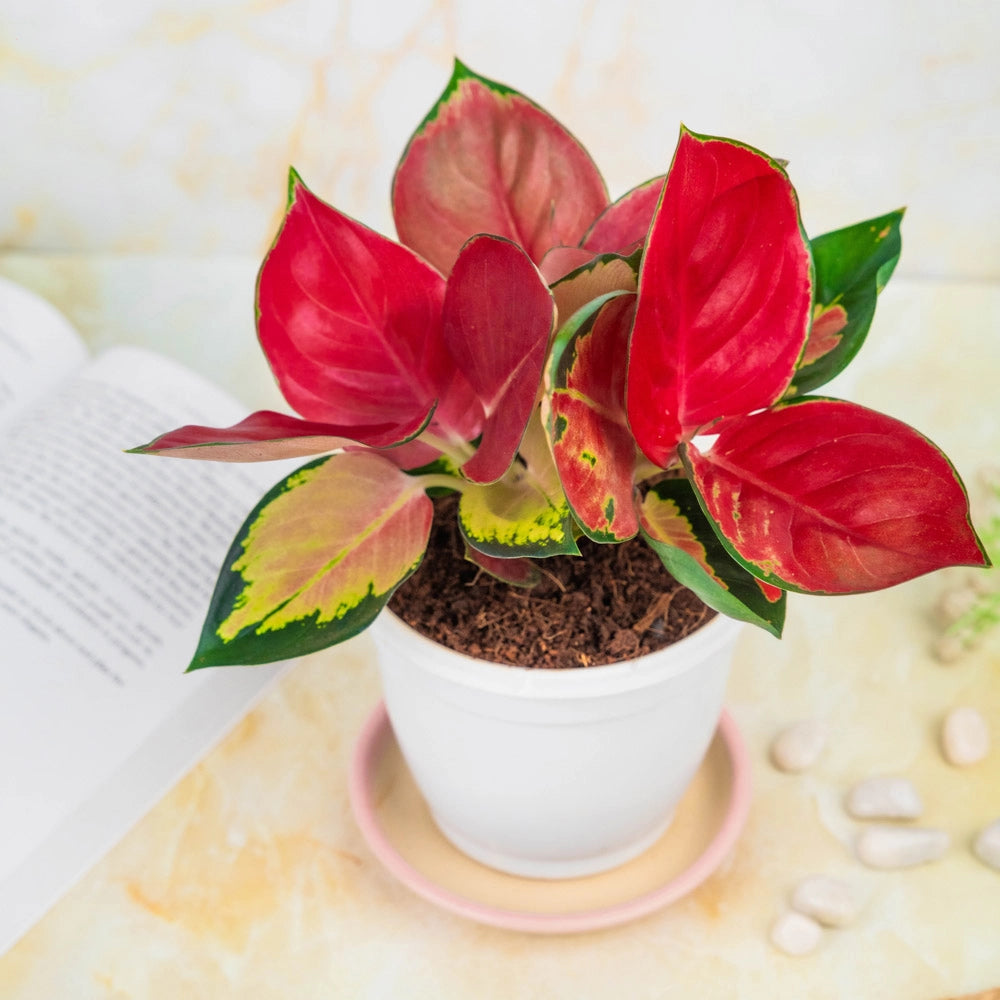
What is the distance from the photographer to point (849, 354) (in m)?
0.45

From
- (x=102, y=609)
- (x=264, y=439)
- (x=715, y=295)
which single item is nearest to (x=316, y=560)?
(x=264, y=439)

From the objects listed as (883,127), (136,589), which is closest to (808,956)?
(136,589)

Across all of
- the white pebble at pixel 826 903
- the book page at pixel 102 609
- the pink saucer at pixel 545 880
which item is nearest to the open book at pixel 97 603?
the book page at pixel 102 609

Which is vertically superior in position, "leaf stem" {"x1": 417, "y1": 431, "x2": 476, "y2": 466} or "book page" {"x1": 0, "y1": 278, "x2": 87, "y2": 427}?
"leaf stem" {"x1": 417, "y1": 431, "x2": 476, "y2": 466}

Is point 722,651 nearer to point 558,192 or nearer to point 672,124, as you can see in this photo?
point 558,192

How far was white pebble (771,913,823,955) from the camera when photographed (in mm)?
576

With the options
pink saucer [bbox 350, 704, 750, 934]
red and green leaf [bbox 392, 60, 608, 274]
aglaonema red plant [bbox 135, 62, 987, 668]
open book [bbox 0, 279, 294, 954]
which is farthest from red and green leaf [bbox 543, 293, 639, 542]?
open book [bbox 0, 279, 294, 954]

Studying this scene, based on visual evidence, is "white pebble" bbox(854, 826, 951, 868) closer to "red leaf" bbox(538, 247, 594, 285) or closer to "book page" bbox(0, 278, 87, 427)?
"red leaf" bbox(538, 247, 594, 285)

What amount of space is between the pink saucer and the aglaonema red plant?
0.65 ft

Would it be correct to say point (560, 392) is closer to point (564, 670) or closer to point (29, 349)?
point (564, 670)

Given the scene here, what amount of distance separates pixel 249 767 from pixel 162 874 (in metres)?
0.09

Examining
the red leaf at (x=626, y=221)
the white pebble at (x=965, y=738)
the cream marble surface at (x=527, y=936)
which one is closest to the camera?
the red leaf at (x=626, y=221)

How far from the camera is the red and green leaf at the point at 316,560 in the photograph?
425 millimetres

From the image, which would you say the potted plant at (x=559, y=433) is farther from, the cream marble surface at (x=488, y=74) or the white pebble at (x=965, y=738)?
the cream marble surface at (x=488, y=74)
